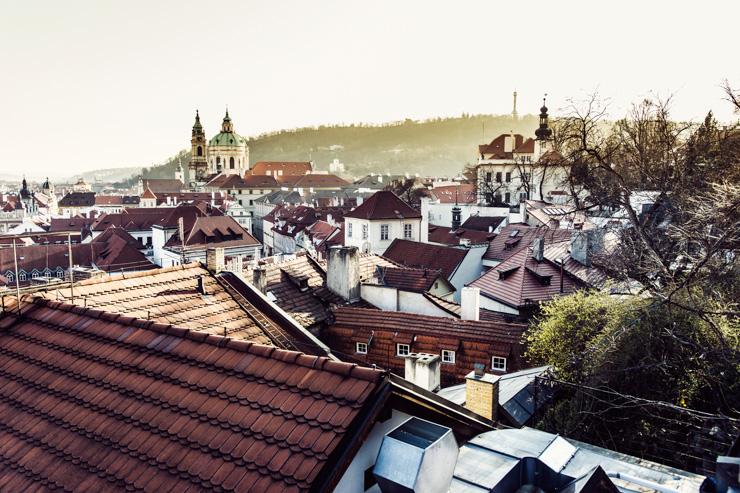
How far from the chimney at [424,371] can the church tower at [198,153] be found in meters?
126

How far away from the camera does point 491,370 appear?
13.8 meters

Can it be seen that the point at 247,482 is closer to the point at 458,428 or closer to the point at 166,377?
the point at 166,377

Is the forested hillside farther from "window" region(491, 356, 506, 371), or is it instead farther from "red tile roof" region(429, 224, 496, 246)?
"window" region(491, 356, 506, 371)

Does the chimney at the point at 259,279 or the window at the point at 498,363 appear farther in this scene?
the chimney at the point at 259,279

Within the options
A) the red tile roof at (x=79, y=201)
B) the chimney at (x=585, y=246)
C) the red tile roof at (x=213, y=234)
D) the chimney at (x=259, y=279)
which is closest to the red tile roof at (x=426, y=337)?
the chimney at (x=259, y=279)

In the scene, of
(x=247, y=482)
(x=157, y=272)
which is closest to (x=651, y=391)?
(x=247, y=482)

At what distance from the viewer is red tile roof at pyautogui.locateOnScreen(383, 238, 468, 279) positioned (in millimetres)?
25219

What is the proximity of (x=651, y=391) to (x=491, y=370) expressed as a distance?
5.76m

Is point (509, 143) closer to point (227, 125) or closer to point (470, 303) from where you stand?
point (470, 303)

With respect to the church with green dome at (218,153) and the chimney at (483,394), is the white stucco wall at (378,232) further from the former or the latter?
the church with green dome at (218,153)

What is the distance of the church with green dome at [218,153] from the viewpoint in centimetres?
12588

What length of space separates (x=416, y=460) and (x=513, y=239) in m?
23.6

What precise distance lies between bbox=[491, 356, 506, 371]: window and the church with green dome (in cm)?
11630

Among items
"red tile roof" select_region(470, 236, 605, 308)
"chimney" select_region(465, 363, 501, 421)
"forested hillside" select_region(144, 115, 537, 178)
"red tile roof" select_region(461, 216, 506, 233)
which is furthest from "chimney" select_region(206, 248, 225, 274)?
"forested hillside" select_region(144, 115, 537, 178)
